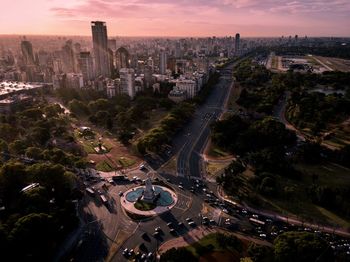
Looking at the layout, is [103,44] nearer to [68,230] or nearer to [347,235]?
[68,230]

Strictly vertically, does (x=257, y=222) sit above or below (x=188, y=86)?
below

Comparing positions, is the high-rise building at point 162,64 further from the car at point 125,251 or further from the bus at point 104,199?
the car at point 125,251

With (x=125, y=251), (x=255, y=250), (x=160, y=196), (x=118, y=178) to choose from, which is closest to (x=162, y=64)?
(x=118, y=178)

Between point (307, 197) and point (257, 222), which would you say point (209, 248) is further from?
point (307, 197)

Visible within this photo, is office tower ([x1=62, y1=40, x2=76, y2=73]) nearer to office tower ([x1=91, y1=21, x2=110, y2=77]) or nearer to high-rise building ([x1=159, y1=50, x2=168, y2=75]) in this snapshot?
office tower ([x1=91, y1=21, x2=110, y2=77])

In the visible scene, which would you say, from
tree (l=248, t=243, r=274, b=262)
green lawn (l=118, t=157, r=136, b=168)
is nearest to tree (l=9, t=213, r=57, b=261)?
tree (l=248, t=243, r=274, b=262)

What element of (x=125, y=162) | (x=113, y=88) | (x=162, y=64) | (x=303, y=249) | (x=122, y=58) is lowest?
(x=125, y=162)
